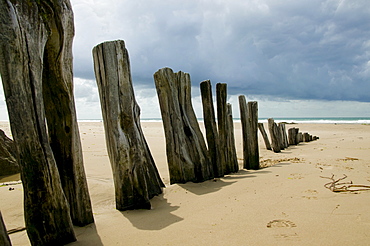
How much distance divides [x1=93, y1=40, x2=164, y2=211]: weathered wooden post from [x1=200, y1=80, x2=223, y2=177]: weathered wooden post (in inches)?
71.2

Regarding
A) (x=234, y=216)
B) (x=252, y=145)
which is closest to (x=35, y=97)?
(x=234, y=216)

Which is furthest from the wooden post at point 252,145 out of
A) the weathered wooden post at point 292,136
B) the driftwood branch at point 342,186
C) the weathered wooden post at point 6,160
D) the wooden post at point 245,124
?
the weathered wooden post at point 292,136

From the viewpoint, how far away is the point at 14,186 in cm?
418

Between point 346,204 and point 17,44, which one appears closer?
point 17,44

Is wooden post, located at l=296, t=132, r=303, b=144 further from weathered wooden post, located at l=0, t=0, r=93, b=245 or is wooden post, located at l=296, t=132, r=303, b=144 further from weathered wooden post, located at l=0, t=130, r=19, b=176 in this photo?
weathered wooden post, located at l=0, t=0, r=93, b=245

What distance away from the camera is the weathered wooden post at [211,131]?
16.1 ft

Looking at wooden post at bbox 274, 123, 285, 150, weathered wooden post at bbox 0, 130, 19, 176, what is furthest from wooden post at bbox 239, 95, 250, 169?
weathered wooden post at bbox 0, 130, 19, 176

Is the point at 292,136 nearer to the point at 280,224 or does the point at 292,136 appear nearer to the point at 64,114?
the point at 280,224

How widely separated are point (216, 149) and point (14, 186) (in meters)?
3.35

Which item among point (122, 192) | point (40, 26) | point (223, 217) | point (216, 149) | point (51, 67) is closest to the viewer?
point (40, 26)

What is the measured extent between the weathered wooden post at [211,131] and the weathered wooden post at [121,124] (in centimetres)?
181

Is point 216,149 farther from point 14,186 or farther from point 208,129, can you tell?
point 14,186

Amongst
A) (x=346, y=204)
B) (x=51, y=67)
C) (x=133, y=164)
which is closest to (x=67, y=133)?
(x=51, y=67)

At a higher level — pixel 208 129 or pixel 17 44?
pixel 17 44
